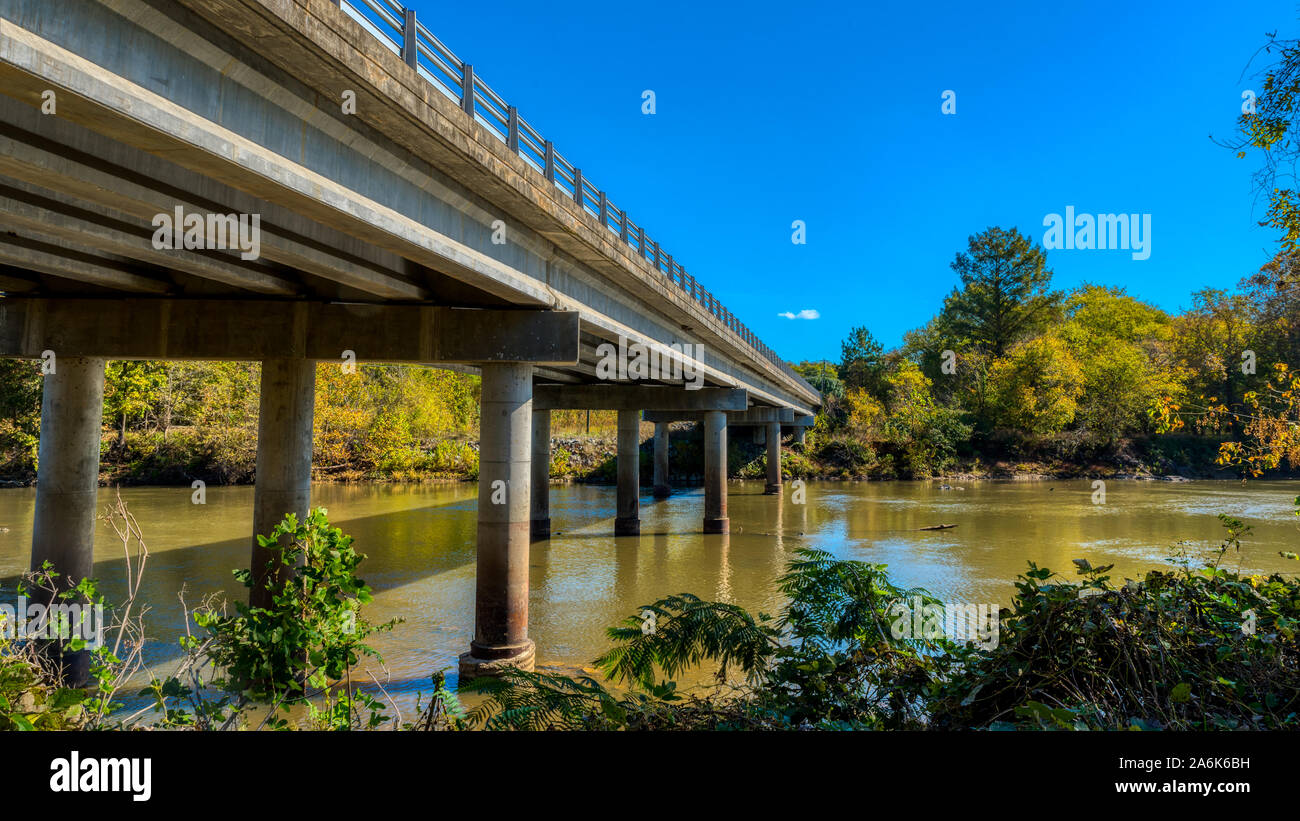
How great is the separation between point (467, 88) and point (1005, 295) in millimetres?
74310

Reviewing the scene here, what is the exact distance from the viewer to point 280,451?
10.3 m

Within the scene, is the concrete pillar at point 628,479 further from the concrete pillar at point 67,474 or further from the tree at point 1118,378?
the tree at point 1118,378

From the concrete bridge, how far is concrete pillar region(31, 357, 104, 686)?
3 centimetres

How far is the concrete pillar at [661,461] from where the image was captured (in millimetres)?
39906

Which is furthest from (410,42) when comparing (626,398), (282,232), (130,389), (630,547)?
(130,389)

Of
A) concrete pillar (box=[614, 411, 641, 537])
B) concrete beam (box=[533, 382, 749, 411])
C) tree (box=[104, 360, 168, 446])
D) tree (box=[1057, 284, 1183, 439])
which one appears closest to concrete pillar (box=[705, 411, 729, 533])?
concrete beam (box=[533, 382, 749, 411])

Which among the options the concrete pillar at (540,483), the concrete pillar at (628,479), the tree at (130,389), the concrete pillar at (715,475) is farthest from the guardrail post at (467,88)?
the tree at (130,389)

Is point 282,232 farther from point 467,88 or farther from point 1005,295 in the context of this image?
point 1005,295

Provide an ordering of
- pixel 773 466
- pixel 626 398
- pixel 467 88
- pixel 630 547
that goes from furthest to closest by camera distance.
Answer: pixel 773 466 < pixel 626 398 < pixel 630 547 < pixel 467 88

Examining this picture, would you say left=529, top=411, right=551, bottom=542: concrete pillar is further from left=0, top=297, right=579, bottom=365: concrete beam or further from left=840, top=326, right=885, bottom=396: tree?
left=840, top=326, right=885, bottom=396: tree

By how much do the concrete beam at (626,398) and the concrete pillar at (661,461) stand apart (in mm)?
13393

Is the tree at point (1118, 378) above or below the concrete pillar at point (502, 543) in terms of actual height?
above
